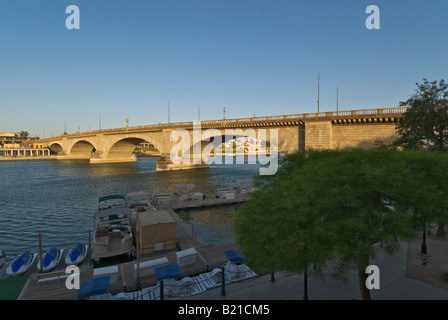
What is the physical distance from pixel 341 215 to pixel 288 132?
4188 centimetres

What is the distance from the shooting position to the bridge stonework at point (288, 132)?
3850cm

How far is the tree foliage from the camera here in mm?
7633

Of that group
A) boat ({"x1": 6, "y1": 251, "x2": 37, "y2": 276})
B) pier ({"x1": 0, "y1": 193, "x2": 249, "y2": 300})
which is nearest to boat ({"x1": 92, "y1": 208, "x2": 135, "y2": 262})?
pier ({"x1": 0, "y1": 193, "x2": 249, "y2": 300})

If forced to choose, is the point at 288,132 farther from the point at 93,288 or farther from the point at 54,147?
the point at 54,147

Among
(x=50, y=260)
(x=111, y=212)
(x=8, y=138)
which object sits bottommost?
(x=50, y=260)

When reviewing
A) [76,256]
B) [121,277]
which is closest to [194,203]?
[76,256]

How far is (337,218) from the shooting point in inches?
316

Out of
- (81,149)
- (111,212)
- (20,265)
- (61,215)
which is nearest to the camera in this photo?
(20,265)

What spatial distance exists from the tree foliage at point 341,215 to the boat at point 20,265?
14492 mm

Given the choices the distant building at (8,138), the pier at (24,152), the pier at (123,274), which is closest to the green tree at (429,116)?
the pier at (123,274)

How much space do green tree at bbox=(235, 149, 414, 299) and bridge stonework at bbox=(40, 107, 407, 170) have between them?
6169mm

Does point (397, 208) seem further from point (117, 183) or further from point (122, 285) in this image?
point (117, 183)
